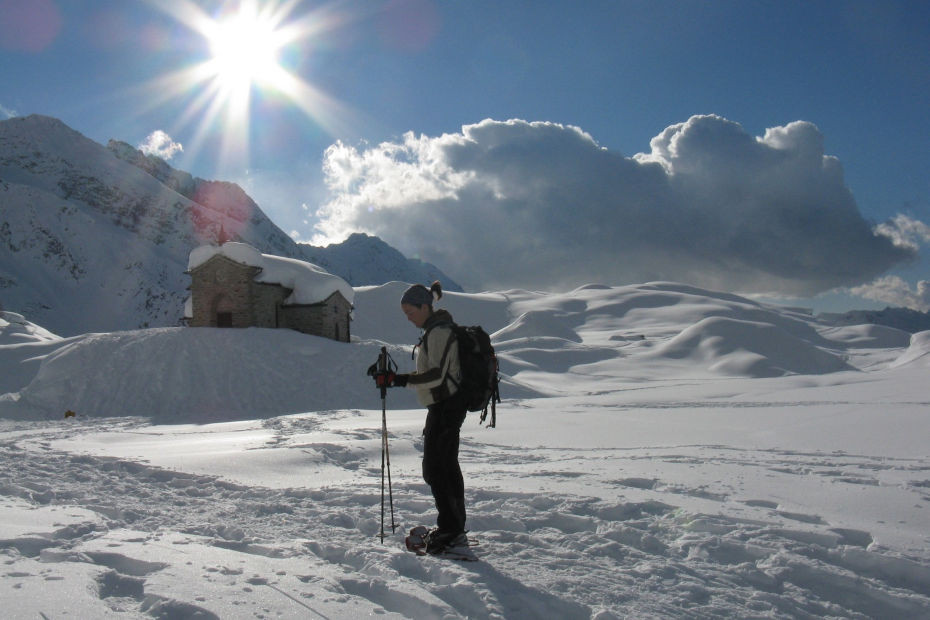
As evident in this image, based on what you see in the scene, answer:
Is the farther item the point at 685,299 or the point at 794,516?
the point at 685,299

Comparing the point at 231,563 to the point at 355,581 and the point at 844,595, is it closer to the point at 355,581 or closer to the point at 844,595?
the point at 355,581

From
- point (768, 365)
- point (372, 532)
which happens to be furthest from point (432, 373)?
point (768, 365)

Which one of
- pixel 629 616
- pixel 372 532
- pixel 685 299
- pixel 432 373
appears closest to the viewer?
pixel 629 616

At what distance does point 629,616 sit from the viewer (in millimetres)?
3182

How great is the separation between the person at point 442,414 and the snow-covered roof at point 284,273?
25494mm

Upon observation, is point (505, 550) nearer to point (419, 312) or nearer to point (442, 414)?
point (442, 414)

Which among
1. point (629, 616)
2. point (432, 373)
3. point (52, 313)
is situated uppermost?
point (52, 313)

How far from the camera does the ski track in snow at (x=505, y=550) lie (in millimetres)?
3307

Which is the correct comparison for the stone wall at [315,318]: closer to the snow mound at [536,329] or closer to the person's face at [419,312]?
the person's face at [419,312]

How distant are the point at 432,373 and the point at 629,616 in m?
2.04

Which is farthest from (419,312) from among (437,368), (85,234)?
(85,234)

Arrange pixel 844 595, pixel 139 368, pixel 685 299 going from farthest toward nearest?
pixel 685 299 → pixel 139 368 → pixel 844 595

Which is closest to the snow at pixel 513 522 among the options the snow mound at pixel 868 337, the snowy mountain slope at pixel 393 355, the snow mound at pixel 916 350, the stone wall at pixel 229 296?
the snowy mountain slope at pixel 393 355

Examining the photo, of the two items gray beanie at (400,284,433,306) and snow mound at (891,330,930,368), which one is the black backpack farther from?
snow mound at (891,330,930,368)
